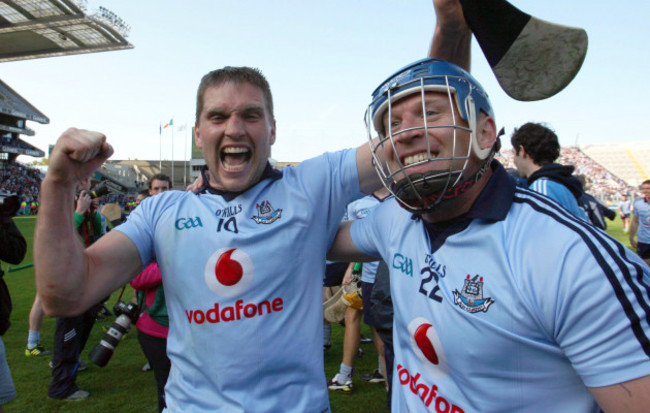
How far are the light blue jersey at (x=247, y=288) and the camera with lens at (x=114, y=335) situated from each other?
1.66 m

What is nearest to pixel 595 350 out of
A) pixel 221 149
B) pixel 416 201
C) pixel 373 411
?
pixel 416 201

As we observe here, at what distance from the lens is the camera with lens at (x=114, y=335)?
3.26m

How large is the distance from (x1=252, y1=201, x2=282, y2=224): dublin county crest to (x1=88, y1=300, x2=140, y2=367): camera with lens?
2.11 meters

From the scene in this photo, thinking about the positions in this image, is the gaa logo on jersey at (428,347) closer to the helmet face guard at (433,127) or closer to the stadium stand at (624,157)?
the helmet face guard at (433,127)

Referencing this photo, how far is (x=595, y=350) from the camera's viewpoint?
3.50 ft

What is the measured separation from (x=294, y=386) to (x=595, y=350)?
1099mm

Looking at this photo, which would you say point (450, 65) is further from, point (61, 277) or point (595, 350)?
point (61, 277)

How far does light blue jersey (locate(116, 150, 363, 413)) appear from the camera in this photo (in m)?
1.75

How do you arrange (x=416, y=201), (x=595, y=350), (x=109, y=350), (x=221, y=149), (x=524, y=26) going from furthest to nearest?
(x=109, y=350), (x=221, y=149), (x=524, y=26), (x=416, y=201), (x=595, y=350)

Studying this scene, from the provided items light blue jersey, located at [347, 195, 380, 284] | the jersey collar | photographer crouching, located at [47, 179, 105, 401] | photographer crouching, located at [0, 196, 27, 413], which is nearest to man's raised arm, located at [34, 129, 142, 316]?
the jersey collar

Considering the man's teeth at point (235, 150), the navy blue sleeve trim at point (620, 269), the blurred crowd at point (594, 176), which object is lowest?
the navy blue sleeve trim at point (620, 269)

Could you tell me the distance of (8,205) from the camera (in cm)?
356

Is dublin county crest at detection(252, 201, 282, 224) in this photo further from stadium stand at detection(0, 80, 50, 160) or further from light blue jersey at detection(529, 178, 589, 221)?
stadium stand at detection(0, 80, 50, 160)

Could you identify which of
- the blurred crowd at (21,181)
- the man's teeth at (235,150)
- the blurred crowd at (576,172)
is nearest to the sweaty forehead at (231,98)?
the man's teeth at (235,150)
